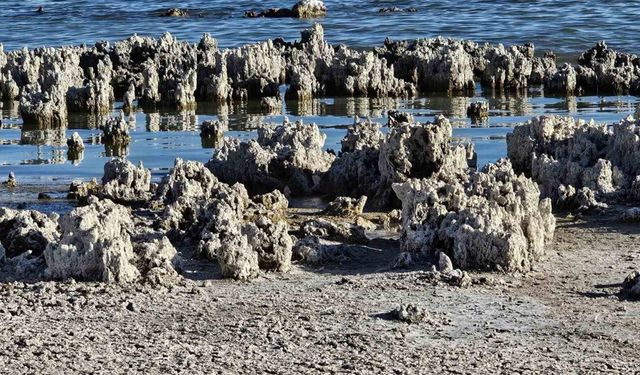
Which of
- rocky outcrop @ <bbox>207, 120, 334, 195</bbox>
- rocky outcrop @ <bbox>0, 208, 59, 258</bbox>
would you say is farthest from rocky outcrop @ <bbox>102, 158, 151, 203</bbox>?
rocky outcrop @ <bbox>0, 208, 59, 258</bbox>

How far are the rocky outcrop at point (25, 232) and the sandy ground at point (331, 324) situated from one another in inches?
34.8

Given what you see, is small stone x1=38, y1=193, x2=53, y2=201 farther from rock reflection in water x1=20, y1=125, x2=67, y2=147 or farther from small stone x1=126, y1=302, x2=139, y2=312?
small stone x1=126, y1=302, x2=139, y2=312

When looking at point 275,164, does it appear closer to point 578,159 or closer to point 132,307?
point 578,159

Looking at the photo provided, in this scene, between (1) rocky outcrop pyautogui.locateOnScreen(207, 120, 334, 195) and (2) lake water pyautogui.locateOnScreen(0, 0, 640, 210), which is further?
(2) lake water pyautogui.locateOnScreen(0, 0, 640, 210)

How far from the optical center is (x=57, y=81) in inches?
669

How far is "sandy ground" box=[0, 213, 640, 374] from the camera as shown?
668 cm

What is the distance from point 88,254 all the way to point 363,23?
2137 centimetres

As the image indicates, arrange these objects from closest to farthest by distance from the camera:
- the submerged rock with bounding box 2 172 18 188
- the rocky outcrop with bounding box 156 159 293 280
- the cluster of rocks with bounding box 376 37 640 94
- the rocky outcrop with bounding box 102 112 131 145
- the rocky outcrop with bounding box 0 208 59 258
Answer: the rocky outcrop with bounding box 156 159 293 280, the rocky outcrop with bounding box 0 208 59 258, the submerged rock with bounding box 2 172 18 188, the rocky outcrop with bounding box 102 112 131 145, the cluster of rocks with bounding box 376 37 640 94

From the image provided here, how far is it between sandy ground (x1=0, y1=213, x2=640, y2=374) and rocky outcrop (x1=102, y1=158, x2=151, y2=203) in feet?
8.24

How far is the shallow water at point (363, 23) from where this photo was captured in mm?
25078

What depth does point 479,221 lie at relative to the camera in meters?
8.70

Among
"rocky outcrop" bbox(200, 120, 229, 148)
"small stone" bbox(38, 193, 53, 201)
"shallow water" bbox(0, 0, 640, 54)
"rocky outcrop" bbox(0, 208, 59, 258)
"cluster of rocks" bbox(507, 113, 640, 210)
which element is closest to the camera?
"rocky outcrop" bbox(0, 208, 59, 258)

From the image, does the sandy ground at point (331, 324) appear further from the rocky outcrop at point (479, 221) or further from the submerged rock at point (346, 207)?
the submerged rock at point (346, 207)

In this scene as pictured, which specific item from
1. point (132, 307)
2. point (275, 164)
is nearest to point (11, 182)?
point (275, 164)
